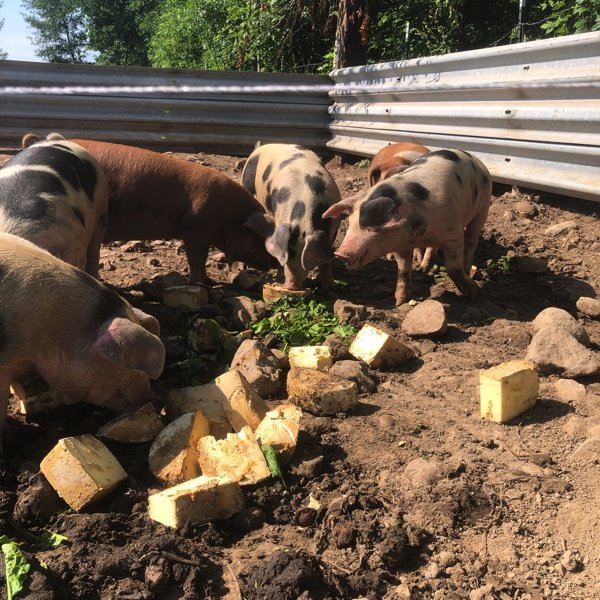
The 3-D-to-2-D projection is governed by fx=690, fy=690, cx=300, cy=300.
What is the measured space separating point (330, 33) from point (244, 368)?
10240 millimetres

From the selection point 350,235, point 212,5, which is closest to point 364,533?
point 350,235

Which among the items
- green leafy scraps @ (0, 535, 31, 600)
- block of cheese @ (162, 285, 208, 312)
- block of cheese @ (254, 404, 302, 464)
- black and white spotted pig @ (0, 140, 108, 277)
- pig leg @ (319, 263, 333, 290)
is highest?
black and white spotted pig @ (0, 140, 108, 277)

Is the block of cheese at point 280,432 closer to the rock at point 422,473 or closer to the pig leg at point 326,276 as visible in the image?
the rock at point 422,473

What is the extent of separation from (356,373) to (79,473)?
169 centimetres

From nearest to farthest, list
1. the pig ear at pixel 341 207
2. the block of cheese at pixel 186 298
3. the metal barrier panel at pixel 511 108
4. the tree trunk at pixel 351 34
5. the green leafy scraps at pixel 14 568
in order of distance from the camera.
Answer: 1. the green leafy scraps at pixel 14 568
2. the block of cheese at pixel 186 298
3. the pig ear at pixel 341 207
4. the metal barrier panel at pixel 511 108
5. the tree trunk at pixel 351 34

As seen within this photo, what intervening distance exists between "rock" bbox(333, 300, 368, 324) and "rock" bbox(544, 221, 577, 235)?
2.39m

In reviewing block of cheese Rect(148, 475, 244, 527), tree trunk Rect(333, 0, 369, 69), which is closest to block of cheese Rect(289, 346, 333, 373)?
block of cheese Rect(148, 475, 244, 527)

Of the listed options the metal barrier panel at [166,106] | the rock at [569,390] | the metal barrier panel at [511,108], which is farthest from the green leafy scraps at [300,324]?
the metal barrier panel at [166,106]

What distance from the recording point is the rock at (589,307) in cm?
491

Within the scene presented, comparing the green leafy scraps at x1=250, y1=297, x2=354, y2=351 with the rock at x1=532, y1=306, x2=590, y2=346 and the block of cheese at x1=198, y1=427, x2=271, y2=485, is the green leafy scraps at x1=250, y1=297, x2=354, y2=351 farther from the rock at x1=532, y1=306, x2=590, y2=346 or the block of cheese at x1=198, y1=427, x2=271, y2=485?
the block of cheese at x1=198, y1=427, x2=271, y2=485

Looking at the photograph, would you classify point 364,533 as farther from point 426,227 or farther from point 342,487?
point 426,227

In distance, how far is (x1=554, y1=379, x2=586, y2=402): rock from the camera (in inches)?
Result: 145

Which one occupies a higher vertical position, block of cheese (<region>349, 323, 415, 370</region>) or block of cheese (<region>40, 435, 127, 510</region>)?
block of cheese (<region>40, 435, 127, 510</region>)

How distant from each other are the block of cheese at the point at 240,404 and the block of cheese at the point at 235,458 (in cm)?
28
